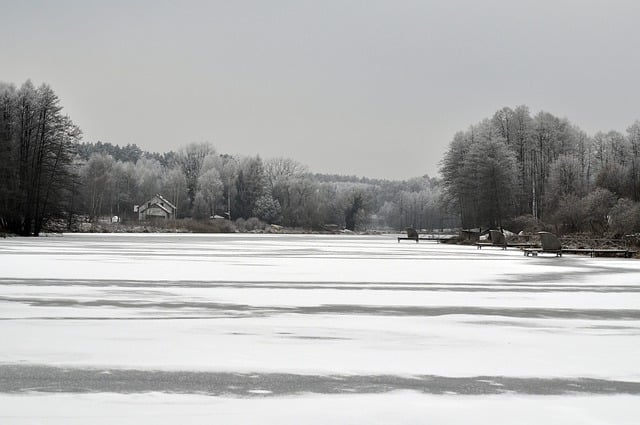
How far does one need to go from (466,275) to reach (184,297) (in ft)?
36.5

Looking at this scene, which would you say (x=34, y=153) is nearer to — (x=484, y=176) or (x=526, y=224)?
(x=484, y=176)

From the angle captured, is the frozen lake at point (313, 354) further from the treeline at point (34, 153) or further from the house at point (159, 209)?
the house at point (159, 209)

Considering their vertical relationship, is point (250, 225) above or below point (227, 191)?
below

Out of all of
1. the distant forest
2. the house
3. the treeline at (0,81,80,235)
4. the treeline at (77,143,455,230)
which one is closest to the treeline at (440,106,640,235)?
the distant forest

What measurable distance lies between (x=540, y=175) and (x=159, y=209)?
79.7m

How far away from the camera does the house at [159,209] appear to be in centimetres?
13338

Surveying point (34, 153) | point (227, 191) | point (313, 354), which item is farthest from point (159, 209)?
point (313, 354)

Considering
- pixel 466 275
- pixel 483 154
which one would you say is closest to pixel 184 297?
pixel 466 275

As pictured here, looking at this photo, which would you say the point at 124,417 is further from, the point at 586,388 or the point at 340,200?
the point at 340,200

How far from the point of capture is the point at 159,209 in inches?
5285

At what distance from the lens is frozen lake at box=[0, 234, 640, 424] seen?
604 cm

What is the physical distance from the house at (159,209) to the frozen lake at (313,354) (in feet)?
392

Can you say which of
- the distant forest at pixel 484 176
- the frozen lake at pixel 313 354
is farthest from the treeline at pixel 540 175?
the frozen lake at pixel 313 354

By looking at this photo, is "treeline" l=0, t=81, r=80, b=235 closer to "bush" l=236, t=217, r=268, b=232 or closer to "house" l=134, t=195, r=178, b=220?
"bush" l=236, t=217, r=268, b=232
